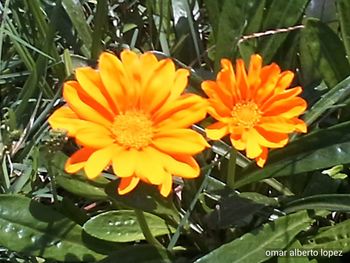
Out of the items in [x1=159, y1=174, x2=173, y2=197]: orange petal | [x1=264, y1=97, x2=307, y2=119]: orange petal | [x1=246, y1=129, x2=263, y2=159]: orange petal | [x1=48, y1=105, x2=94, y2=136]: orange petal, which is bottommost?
[x1=159, y1=174, x2=173, y2=197]: orange petal

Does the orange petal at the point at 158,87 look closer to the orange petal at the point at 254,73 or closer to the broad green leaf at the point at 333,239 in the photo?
the orange petal at the point at 254,73

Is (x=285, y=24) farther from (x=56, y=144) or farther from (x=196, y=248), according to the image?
(x=56, y=144)

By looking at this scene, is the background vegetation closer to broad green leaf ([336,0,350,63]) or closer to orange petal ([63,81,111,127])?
broad green leaf ([336,0,350,63])

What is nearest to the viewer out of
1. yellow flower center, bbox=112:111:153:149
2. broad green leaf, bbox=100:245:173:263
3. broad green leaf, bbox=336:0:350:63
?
yellow flower center, bbox=112:111:153:149

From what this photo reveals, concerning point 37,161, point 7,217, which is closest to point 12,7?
point 37,161

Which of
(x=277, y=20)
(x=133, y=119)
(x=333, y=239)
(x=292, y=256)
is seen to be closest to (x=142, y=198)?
(x=133, y=119)

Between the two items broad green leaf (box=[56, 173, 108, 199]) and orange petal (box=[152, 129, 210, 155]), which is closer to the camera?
orange petal (box=[152, 129, 210, 155])

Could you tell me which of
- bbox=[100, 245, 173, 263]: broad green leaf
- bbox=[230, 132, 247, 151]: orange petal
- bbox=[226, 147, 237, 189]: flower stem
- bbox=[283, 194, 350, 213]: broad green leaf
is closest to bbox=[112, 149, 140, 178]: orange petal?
bbox=[230, 132, 247, 151]: orange petal
